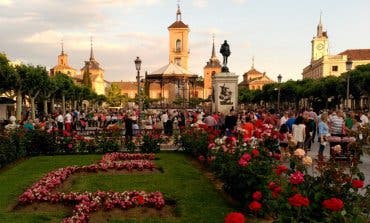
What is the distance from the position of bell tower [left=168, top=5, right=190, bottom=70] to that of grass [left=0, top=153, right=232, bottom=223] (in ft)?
314

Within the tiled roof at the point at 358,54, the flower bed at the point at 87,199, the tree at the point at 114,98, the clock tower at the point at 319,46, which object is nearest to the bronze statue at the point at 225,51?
the flower bed at the point at 87,199

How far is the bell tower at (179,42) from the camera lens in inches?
4441

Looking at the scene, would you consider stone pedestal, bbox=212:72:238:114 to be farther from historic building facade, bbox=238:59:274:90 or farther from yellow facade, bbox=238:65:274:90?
historic building facade, bbox=238:59:274:90

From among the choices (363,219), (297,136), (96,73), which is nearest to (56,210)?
(363,219)

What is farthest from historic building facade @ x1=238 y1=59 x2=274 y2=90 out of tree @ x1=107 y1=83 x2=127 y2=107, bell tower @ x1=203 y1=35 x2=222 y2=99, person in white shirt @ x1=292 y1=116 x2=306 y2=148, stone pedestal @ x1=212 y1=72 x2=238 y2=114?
person in white shirt @ x1=292 y1=116 x2=306 y2=148

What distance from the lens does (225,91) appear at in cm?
2891

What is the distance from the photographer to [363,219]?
5.46 metres

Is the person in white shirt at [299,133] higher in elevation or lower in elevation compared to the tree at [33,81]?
lower

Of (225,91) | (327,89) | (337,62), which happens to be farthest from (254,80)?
(225,91)

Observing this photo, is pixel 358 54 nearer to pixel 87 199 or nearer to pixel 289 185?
pixel 87 199

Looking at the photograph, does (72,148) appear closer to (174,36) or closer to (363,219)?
(363,219)

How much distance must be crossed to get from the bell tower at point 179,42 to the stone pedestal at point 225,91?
3293 inches

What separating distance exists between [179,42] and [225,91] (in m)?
86.3

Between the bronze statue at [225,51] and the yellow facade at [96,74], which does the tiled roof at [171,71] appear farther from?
the yellow facade at [96,74]
